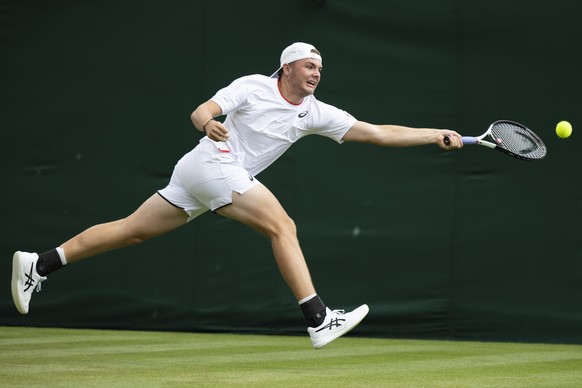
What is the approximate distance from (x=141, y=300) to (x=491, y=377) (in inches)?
153

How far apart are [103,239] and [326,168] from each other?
110 inches

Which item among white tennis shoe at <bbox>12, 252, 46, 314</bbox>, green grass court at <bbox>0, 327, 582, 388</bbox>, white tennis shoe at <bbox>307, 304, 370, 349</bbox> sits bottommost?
green grass court at <bbox>0, 327, 582, 388</bbox>

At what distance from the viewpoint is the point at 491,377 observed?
19.2ft

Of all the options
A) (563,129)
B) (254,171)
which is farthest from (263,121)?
(563,129)

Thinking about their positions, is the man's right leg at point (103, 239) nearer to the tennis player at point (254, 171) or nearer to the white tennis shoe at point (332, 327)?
the tennis player at point (254, 171)

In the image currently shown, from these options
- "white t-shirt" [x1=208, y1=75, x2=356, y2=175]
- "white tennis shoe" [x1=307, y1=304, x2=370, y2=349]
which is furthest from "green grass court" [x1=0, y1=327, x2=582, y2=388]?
"white t-shirt" [x1=208, y1=75, x2=356, y2=175]

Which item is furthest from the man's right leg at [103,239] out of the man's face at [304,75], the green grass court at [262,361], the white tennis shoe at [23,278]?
the man's face at [304,75]

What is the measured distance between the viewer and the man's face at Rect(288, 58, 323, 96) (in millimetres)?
6156

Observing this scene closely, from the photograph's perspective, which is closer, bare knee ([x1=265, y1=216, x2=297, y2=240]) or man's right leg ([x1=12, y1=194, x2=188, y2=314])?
bare knee ([x1=265, y1=216, x2=297, y2=240])

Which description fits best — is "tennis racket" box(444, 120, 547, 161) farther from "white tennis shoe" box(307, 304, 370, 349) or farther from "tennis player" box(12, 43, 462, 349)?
"white tennis shoe" box(307, 304, 370, 349)

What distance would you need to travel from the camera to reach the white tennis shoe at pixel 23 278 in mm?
6473

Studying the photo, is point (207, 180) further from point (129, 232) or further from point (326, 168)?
point (326, 168)

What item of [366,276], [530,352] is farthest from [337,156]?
[530,352]

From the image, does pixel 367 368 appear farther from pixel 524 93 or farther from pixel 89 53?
pixel 89 53
